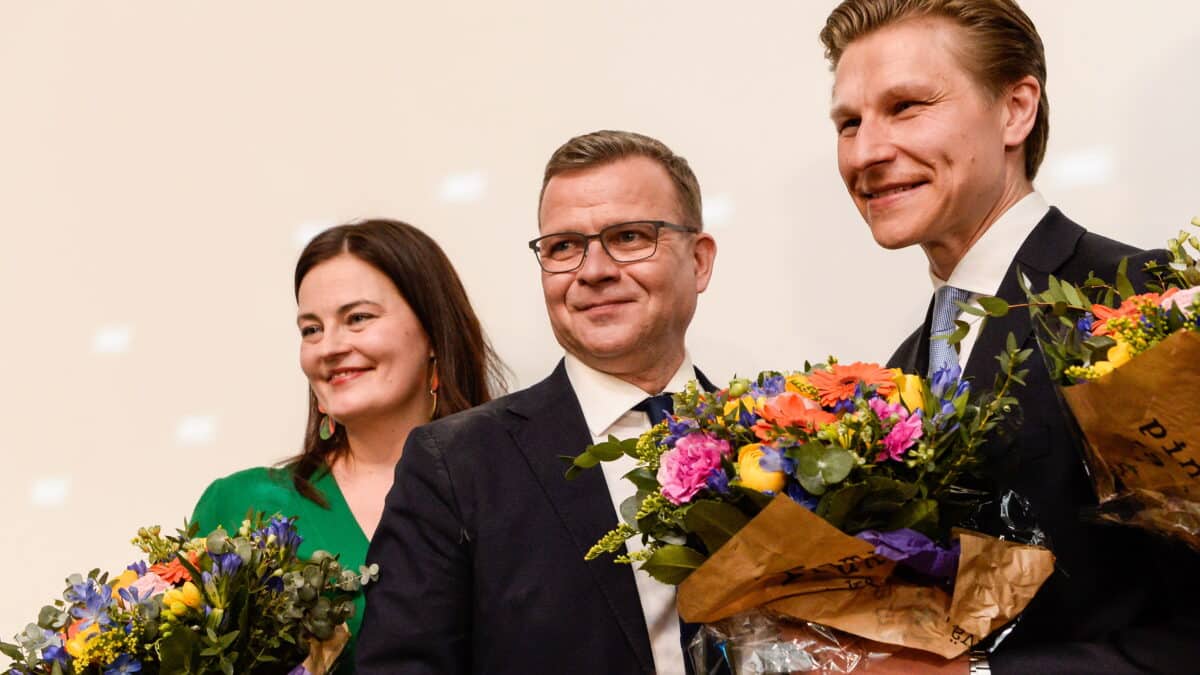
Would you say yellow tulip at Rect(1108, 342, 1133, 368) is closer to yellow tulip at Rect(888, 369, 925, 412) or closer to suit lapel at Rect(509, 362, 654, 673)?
yellow tulip at Rect(888, 369, 925, 412)

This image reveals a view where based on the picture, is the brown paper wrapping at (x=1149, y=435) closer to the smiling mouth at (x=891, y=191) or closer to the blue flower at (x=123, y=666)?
the smiling mouth at (x=891, y=191)

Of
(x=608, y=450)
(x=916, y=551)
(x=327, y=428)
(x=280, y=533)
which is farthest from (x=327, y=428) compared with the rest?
(x=916, y=551)

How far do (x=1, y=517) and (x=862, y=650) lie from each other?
281cm

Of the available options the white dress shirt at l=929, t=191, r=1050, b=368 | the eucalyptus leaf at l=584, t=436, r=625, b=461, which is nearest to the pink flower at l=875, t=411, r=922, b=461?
the eucalyptus leaf at l=584, t=436, r=625, b=461

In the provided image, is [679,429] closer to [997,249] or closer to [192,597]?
[997,249]

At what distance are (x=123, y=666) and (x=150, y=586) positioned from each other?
15 centimetres

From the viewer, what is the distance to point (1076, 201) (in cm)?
291

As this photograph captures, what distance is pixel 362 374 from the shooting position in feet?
9.58

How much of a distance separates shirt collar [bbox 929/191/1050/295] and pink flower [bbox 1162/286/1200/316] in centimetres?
61

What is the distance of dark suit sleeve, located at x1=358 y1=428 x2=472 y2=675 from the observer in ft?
7.03

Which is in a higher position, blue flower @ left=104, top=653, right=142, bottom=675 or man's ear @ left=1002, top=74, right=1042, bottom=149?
man's ear @ left=1002, top=74, right=1042, bottom=149

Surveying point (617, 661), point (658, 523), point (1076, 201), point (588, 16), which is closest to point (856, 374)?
point (658, 523)

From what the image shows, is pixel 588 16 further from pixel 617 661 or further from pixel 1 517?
pixel 1 517

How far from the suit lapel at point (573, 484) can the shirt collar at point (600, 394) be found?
1.1 inches
